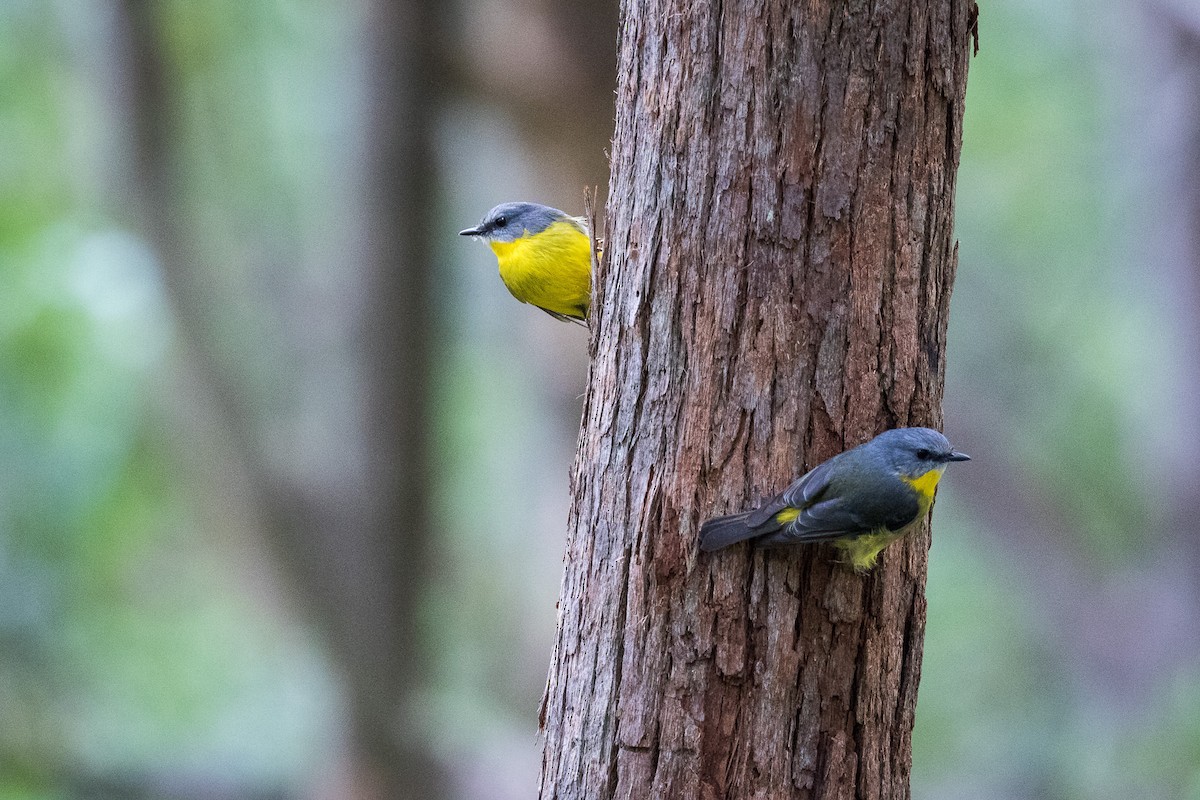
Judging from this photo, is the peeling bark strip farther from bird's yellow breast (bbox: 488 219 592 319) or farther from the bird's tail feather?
bird's yellow breast (bbox: 488 219 592 319)

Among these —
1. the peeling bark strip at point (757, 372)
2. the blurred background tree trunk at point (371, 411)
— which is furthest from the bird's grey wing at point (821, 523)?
the blurred background tree trunk at point (371, 411)

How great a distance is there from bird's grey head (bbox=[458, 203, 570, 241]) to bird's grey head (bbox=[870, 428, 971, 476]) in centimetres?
166

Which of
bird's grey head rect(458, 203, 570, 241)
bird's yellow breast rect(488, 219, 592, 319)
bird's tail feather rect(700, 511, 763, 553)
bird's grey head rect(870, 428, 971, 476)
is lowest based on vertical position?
bird's tail feather rect(700, 511, 763, 553)

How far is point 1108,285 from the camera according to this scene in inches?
432

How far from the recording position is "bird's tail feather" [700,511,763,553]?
2455 mm

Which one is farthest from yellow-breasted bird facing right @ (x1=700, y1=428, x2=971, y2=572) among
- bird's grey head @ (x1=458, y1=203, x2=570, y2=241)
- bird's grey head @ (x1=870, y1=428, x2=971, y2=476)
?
bird's grey head @ (x1=458, y1=203, x2=570, y2=241)

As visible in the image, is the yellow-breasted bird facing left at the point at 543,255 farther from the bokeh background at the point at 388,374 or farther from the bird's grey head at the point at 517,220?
the bokeh background at the point at 388,374

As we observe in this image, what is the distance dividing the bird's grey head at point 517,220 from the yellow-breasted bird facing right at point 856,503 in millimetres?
1626

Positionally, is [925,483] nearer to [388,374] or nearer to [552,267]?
[552,267]

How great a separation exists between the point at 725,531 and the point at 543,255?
1528 millimetres

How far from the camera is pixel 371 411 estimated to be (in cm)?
670

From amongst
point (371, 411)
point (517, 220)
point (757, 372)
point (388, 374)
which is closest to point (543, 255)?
point (517, 220)

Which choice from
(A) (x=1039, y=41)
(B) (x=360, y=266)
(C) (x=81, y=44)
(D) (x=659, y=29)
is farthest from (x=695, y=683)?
(A) (x=1039, y=41)

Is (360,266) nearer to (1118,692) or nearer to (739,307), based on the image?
(739,307)
